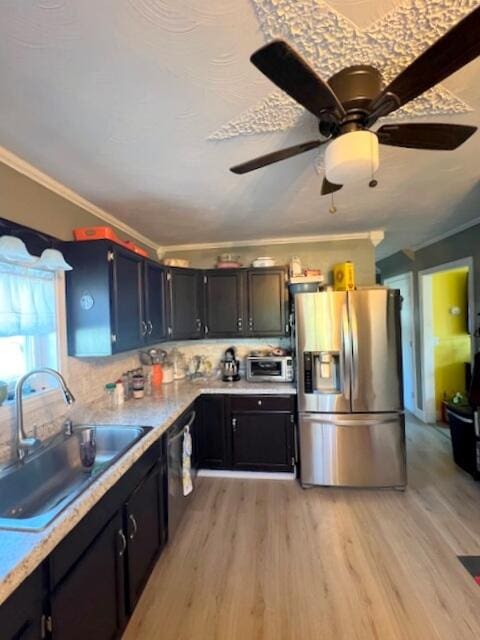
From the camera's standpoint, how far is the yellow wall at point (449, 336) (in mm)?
4141

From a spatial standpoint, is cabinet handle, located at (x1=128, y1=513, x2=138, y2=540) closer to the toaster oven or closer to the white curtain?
the white curtain

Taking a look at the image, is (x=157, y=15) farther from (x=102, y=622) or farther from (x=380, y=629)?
(x=380, y=629)

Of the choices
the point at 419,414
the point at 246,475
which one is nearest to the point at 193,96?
the point at 246,475

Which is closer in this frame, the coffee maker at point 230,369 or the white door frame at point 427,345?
the coffee maker at point 230,369

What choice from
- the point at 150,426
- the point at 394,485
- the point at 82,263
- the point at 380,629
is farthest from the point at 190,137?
the point at 394,485

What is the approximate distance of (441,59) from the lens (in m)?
0.85

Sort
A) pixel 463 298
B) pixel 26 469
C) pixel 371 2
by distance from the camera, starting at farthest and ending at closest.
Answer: pixel 463 298 → pixel 26 469 → pixel 371 2

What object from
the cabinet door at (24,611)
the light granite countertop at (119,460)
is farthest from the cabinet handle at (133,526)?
the cabinet door at (24,611)

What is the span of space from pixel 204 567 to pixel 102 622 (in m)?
0.78

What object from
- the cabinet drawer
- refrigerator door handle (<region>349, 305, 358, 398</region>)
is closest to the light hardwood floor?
the cabinet drawer

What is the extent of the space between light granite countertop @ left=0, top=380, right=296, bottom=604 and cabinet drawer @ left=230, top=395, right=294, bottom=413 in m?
0.06

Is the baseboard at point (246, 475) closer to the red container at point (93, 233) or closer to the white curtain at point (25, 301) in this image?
the white curtain at point (25, 301)

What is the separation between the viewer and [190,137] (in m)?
1.54

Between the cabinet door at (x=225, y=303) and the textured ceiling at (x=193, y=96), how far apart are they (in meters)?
1.02
